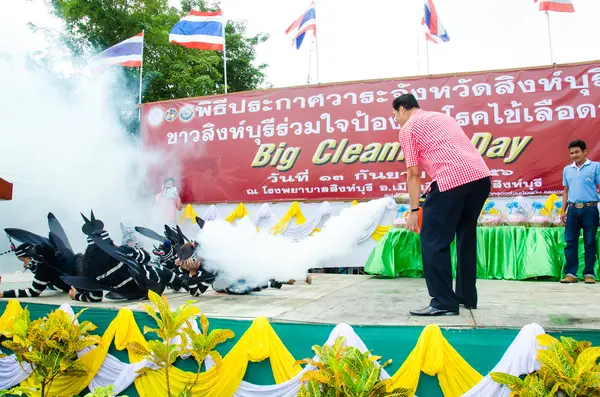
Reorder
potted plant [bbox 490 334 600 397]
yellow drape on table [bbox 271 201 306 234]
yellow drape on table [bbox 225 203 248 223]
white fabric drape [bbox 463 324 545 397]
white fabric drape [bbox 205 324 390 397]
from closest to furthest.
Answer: potted plant [bbox 490 334 600 397], white fabric drape [bbox 463 324 545 397], white fabric drape [bbox 205 324 390 397], yellow drape on table [bbox 271 201 306 234], yellow drape on table [bbox 225 203 248 223]

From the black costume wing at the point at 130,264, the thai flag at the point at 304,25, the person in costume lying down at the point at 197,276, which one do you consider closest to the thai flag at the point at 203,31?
the thai flag at the point at 304,25

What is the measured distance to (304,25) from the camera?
8320 mm

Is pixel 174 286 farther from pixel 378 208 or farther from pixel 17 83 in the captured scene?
pixel 17 83

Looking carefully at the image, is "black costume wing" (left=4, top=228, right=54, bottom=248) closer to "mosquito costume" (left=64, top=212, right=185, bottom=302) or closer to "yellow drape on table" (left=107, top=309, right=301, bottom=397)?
"mosquito costume" (left=64, top=212, right=185, bottom=302)

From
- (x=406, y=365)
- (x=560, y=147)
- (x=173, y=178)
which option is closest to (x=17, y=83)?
(x=173, y=178)

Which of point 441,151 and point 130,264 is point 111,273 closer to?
point 130,264

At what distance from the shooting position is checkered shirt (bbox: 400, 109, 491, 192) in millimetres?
2580

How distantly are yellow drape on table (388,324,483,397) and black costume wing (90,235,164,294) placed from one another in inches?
82.6

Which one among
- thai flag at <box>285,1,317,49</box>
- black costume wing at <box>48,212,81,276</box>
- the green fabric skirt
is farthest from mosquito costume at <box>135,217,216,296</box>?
thai flag at <box>285,1,317,49</box>

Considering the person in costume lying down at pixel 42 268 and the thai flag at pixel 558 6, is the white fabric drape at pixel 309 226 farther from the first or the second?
the thai flag at pixel 558 6

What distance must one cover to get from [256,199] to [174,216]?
141cm

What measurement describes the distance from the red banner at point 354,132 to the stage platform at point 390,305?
102 inches

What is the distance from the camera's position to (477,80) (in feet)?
21.4

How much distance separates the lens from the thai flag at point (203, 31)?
852cm
